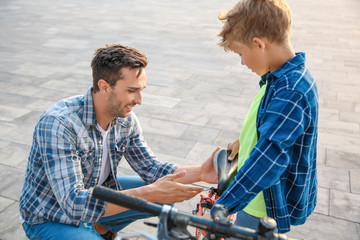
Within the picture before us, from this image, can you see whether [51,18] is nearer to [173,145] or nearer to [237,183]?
[173,145]

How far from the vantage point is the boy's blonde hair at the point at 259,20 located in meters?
1.88

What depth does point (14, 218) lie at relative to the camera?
3.55 m

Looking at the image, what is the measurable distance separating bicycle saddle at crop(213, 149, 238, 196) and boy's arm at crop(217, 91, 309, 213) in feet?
1.07

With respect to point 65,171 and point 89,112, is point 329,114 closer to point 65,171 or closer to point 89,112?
point 89,112

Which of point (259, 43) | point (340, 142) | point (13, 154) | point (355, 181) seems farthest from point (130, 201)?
point (340, 142)

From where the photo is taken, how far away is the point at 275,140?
182 centimetres

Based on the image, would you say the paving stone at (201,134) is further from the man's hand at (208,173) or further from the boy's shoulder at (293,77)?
the boy's shoulder at (293,77)

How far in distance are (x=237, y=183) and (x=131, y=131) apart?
121cm

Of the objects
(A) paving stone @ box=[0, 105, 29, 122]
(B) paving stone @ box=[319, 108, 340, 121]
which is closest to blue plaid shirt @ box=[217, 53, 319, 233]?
(B) paving stone @ box=[319, 108, 340, 121]

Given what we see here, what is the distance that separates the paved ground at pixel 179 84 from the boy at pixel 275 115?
169cm

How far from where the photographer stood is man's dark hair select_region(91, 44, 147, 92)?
8.41 feet

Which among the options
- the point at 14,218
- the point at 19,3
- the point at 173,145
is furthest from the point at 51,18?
the point at 14,218

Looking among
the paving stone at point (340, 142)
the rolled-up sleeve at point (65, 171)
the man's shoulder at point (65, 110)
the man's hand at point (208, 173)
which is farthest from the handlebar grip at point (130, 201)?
the paving stone at point (340, 142)

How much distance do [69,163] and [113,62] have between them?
2.39 ft
